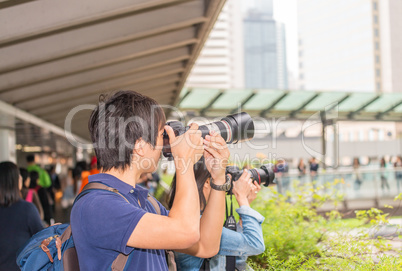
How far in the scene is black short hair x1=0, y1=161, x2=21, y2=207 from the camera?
357 centimetres

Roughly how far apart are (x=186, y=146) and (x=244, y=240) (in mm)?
906

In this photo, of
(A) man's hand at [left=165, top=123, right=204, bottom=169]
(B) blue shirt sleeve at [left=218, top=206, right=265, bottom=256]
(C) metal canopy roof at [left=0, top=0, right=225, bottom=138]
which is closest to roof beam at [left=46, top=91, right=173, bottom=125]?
(C) metal canopy roof at [left=0, top=0, right=225, bottom=138]

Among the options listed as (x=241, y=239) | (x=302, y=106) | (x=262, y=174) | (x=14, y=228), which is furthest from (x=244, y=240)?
(x=302, y=106)

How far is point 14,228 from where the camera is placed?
11.6 feet

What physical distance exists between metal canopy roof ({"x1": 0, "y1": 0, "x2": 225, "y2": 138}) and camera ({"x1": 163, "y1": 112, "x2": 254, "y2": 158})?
3.17m

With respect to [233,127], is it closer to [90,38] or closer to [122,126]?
[122,126]

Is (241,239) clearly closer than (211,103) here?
Yes

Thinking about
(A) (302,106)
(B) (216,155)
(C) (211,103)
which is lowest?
(B) (216,155)

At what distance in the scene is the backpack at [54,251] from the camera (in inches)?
59.4

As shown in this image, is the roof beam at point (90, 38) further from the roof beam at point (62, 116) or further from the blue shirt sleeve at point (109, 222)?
the roof beam at point (62, 116)

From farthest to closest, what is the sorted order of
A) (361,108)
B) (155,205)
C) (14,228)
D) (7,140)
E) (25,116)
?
(361,108) < (7,140) < (25,116) < (14,228) < (155,205)

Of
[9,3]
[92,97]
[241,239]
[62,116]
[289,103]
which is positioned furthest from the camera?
[289,103]

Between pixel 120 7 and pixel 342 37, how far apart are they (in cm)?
15073

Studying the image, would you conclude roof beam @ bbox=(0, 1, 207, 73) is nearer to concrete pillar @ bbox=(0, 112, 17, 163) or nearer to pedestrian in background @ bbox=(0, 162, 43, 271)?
pedestrian in background @ bbox=(0, 162, 43, 271)
